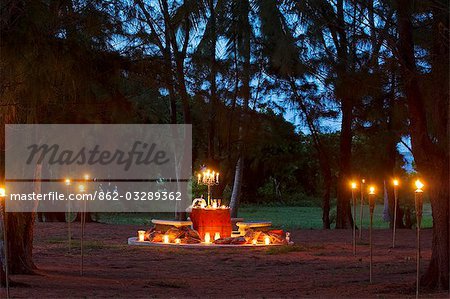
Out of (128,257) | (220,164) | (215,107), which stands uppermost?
(215,107)

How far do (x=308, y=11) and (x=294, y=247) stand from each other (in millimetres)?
7445

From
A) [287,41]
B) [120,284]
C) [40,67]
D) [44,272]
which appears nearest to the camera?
[40,67]

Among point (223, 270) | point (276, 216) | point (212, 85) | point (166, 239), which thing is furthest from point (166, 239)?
point (276, 216)

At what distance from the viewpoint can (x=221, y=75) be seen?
69.7 ft

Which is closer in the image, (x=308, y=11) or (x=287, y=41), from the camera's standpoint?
(x=308, y=11)

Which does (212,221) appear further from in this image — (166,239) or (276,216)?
(276,216)

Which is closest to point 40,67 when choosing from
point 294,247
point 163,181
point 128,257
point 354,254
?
point 128,257

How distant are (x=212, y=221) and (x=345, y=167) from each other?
5386mm

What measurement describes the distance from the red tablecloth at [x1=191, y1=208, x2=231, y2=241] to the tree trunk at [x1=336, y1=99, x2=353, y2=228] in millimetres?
4929

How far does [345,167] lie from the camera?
20859 millimetres

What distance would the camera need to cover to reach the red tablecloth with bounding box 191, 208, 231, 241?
16.8 metres

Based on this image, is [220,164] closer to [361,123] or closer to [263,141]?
[263,141]

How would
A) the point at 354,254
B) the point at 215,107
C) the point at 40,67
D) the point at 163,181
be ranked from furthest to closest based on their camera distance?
the point at 163,181 → the point at 215,107 → the point at 354,254 → the point at 40,67

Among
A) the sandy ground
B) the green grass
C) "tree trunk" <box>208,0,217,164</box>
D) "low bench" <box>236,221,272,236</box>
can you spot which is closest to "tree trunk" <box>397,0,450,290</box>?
the sandy ground
